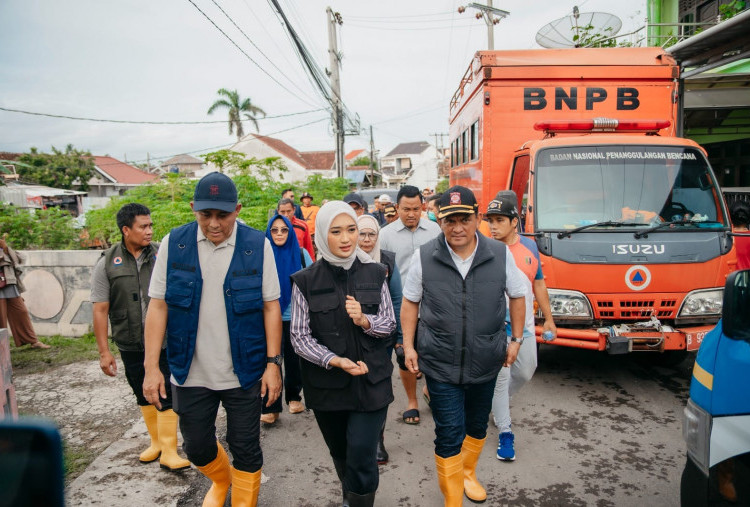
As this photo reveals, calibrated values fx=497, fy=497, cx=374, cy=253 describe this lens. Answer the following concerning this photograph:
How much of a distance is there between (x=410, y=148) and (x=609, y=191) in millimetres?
83093

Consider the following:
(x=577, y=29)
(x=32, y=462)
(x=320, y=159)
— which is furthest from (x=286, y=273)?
(x=320, y=159)

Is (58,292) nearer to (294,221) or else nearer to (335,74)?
(294,221)

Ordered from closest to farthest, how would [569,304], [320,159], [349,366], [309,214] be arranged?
1. [349,366]
2. [569,304]
3. [309,214]
4. [320,159]

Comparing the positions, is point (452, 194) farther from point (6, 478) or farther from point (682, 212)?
point (682, 212)

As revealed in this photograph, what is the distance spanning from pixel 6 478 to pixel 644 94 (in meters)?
7.19

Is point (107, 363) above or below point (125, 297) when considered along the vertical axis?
below

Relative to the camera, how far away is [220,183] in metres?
2.68

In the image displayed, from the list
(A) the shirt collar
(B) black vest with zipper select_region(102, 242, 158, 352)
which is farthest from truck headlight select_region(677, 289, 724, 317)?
(B) black vest with zipper select_region(102, 242, 158, 352)

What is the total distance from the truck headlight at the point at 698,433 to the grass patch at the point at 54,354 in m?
6.35

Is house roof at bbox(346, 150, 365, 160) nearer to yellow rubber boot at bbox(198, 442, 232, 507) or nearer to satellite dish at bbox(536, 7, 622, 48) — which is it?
satellite dish at bbox(536, 7, 622, 48)

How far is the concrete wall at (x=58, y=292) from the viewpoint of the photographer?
22.9 feet

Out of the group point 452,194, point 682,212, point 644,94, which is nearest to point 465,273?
point 452,194

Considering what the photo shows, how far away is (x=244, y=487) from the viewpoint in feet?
9.39

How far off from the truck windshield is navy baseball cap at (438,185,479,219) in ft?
7.84
